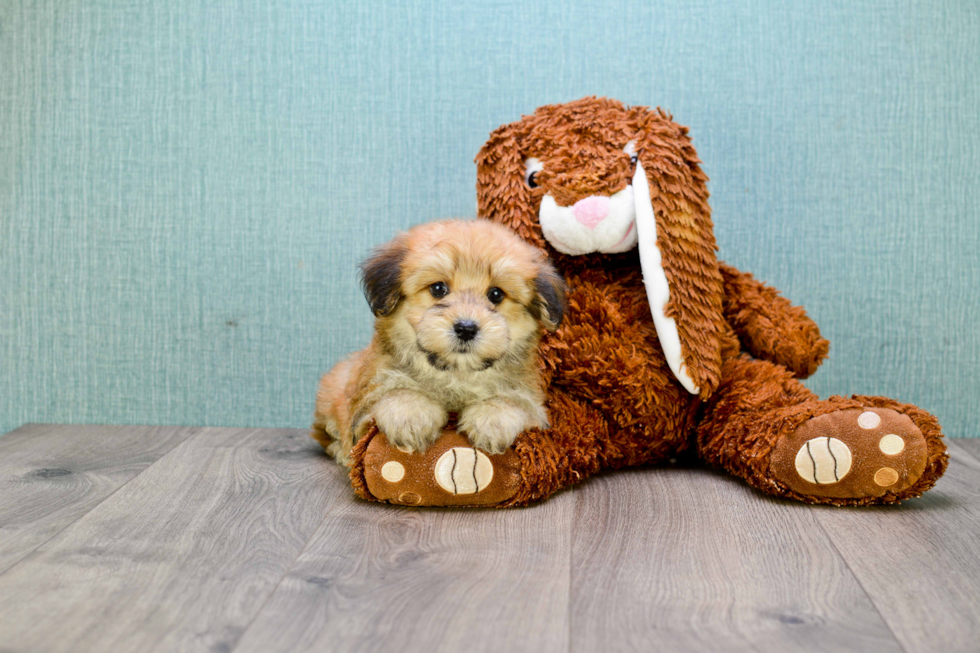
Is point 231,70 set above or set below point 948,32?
below

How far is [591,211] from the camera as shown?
5.73 feet

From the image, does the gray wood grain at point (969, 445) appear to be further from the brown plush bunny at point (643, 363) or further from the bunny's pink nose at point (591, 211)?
the bunny's pink nose at point (591, 211)

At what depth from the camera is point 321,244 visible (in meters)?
2.36

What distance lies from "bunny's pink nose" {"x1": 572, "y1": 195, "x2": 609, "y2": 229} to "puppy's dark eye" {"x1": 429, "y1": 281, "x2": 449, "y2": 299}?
36cm

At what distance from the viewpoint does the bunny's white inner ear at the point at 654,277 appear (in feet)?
5.74

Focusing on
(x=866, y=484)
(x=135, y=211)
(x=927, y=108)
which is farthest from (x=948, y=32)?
(x=135, y=211)

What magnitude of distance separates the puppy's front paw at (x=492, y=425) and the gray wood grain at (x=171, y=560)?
1.14 ft

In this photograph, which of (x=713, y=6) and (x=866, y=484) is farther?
(x=713, y=6)

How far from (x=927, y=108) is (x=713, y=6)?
0.68 meters

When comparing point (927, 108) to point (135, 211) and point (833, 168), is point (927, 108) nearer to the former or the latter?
point (833, 168)

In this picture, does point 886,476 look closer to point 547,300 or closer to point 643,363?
point 643,363

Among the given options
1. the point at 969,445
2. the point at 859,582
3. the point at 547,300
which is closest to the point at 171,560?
the point at 547,300

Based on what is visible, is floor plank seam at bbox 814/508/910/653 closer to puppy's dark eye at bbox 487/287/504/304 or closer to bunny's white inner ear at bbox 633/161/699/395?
bunny's white inner ear at bbox 633/161/699/395

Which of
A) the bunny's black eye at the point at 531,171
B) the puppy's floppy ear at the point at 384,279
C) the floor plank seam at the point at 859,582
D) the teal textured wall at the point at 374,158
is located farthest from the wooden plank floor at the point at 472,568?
the bunny's black eye at the point at 531,171
